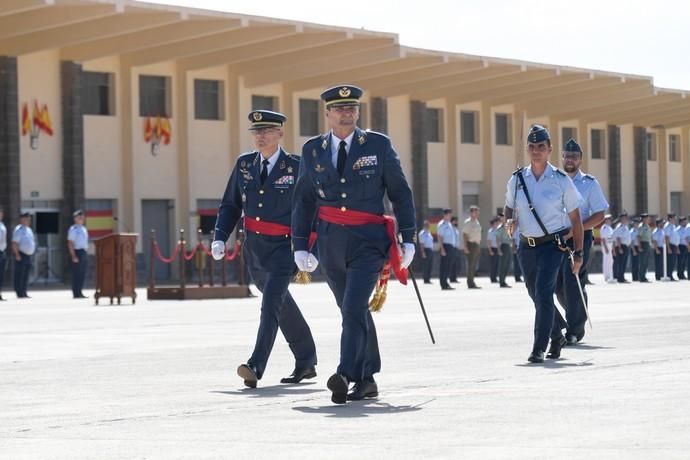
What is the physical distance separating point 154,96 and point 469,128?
50.5ft

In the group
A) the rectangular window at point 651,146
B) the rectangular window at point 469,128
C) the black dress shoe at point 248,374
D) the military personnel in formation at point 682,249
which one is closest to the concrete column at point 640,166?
the rectangular window at point 651,146

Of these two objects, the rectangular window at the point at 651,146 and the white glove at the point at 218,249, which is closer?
the white glove at the point at 218,249

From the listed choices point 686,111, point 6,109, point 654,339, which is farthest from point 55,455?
point 686,111

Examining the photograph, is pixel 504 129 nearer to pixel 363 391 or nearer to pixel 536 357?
pixel 536 357

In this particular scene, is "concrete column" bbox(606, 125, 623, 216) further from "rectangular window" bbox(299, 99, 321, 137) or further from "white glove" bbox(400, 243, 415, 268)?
"white glove" bbox(400, 243, 415, 268)

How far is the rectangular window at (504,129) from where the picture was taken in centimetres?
5997

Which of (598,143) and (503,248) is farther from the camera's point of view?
(598,143)

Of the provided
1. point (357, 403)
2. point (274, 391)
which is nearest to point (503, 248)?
point (274, 391)

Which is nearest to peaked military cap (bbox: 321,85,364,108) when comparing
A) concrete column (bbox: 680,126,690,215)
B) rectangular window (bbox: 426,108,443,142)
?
rectangular window (bbox: 426,108,443,142)

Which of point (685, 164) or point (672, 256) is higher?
point (685, 164)

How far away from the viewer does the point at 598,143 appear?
65688 millimetres

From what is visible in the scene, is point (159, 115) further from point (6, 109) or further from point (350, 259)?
point (350, 259)

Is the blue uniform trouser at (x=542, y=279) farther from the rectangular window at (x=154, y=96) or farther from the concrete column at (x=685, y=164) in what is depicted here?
the concrete column at (x=685, y=164)

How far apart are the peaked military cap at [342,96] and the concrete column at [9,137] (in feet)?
105
